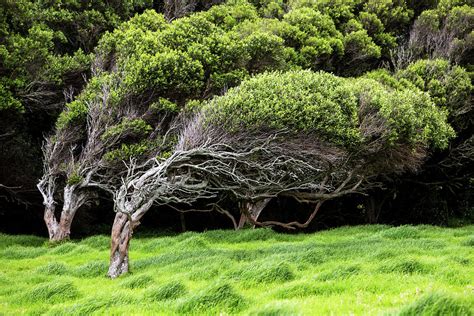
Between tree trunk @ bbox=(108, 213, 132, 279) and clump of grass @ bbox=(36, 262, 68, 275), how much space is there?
5.48ft

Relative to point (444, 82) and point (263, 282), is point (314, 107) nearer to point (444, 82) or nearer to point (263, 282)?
point (263, 282)

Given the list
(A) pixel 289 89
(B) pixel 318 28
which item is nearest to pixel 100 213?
(B) pixel 318 28

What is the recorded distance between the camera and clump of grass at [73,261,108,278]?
14477mm

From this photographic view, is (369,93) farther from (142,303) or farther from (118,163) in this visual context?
(142,303)

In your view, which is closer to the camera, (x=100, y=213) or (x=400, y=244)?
(x=400, y=244)

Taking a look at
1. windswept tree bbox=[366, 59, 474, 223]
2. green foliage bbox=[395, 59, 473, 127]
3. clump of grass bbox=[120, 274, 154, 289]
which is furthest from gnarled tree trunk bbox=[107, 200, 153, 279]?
green foliage bbox=[395, 59, 473, 127]

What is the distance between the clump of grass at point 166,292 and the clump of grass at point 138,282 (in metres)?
1.89

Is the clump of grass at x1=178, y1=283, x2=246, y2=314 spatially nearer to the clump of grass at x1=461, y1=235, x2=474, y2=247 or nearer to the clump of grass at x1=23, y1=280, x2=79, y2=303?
the clump of grass at x1=23, y1=280, x2=79, y2=303

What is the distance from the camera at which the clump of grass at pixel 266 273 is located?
10.8m

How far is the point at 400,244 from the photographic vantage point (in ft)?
52.4

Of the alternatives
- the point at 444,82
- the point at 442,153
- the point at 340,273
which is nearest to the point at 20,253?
the point at 340,273

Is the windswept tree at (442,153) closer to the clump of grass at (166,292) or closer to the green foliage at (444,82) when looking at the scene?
the green foliage at (444,82)

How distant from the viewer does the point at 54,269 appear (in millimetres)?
14820

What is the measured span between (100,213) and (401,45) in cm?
2182
